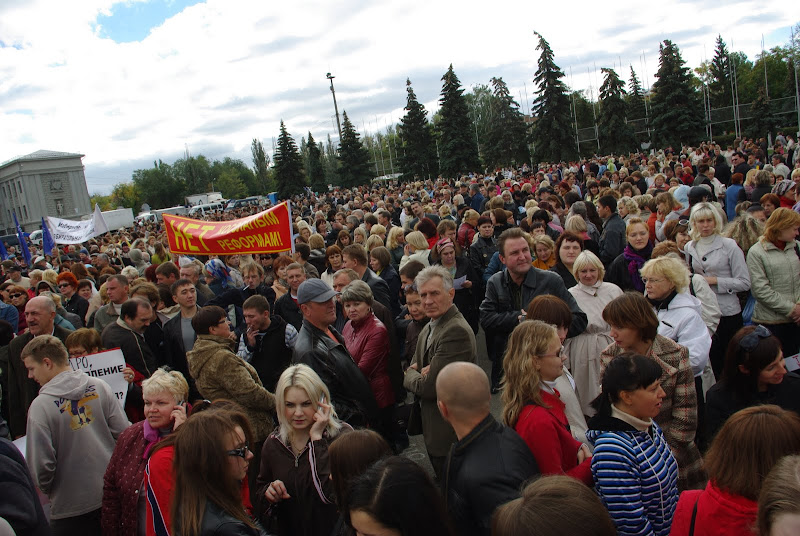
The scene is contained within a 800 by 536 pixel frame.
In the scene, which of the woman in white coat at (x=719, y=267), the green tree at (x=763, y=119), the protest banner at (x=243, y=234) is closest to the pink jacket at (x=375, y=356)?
the protest banner at (x=243, y=234)

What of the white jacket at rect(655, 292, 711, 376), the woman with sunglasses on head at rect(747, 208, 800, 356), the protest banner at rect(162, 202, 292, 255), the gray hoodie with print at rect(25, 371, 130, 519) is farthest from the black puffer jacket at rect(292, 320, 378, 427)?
the woman with sunglasses on head at rect(747, 208, 800, 356)

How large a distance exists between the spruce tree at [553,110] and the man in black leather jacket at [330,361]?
1564 inches

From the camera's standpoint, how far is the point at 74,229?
15453 millimetres

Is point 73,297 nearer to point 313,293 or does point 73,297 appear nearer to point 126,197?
point 313,293

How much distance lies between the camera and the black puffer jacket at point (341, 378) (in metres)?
4.07

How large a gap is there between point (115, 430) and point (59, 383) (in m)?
0.54

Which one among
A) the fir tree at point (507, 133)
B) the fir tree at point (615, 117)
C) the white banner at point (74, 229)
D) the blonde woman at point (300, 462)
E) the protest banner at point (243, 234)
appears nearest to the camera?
the blonde woman at point (300, 462)

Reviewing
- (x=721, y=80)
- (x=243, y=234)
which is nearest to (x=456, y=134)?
(x=721, y=80)

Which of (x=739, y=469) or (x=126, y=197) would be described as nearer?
(x=739, y=469)

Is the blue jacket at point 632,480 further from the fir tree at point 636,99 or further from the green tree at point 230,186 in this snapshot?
the green tree at point 230,186

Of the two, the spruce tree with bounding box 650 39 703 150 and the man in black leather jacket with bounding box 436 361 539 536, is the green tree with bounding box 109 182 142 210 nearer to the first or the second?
the spruce tree with bounding box 650 39 703 150

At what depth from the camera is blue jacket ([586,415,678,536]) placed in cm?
249

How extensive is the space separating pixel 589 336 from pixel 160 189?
351 feet

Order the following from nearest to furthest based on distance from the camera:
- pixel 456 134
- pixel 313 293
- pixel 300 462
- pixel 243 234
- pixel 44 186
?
pixel 300 462
pixel 313 293
pixel 243 234
pixel 456 134
pixel 44 186
